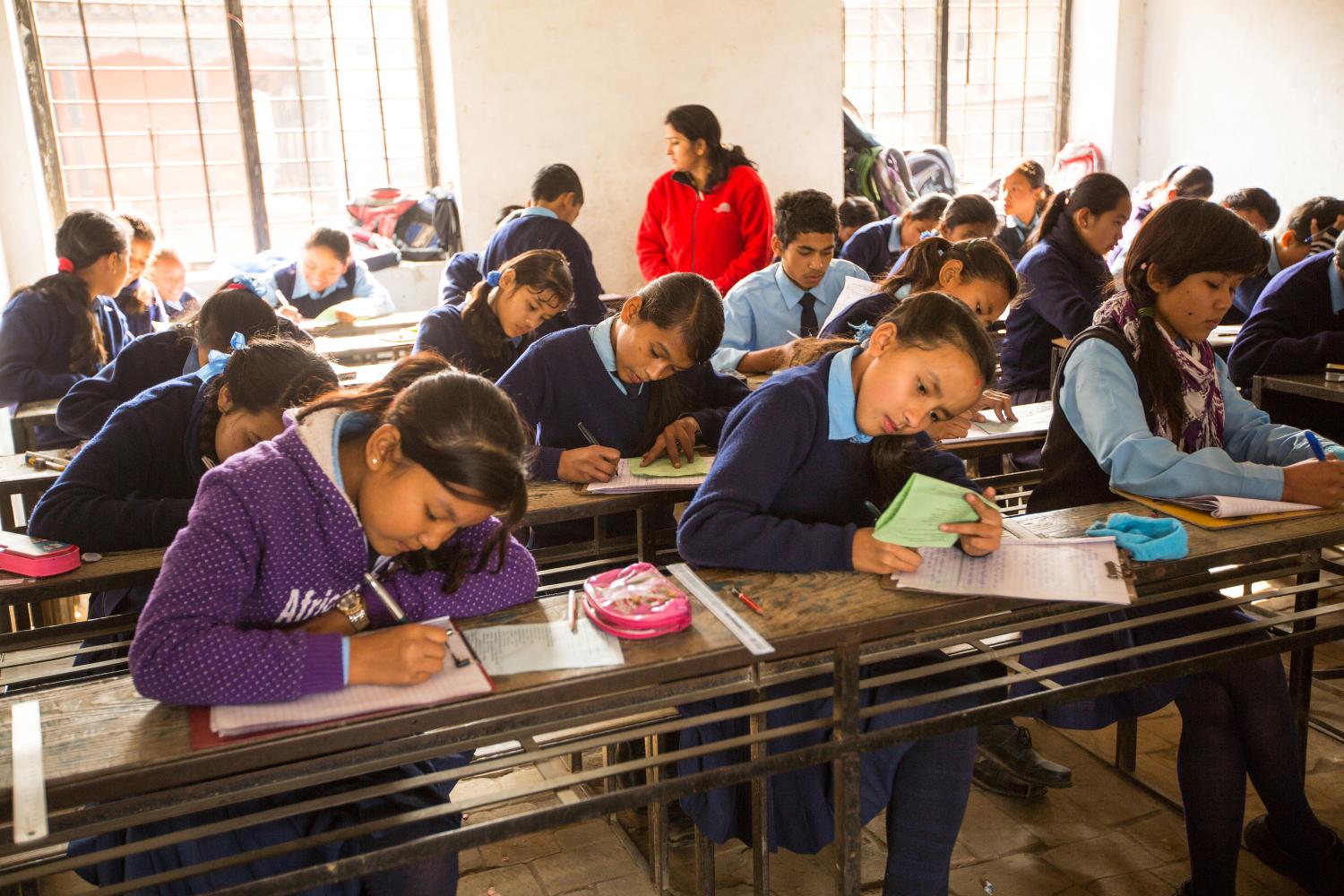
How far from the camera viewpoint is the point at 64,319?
3.61m

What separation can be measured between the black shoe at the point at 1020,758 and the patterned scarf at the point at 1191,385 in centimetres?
73

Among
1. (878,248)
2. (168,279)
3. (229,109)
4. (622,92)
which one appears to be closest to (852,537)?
(878,248)

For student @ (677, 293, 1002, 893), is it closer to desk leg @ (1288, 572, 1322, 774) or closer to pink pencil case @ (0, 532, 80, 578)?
desk leg @ (1288, 572, 1322, 774)

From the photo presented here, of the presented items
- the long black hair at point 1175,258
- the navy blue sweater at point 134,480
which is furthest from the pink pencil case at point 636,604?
the long black hair at point 1175,258

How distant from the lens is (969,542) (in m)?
1.69

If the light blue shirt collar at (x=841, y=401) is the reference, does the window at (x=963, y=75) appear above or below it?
above

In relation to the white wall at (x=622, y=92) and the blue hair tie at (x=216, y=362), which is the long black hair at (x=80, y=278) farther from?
the white wall at (x=622, y=92)

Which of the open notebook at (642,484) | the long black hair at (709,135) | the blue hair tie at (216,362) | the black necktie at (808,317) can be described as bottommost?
the open notebook at (642,484)

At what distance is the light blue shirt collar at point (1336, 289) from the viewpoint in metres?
3.19

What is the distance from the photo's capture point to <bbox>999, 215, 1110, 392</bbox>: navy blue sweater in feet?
11.3

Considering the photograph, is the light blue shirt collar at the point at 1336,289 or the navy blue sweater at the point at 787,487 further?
the light blue shirt collar at the point at 1336,289

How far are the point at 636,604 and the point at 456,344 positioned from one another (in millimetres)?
1691

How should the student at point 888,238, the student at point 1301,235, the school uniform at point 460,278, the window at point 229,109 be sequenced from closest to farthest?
1. the school uniform at point 460,278
2. the student at point 1301,235
3. the student at point 888,238
4. the window at point 229,109

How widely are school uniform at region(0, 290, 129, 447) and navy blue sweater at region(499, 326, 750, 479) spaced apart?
178 cm
